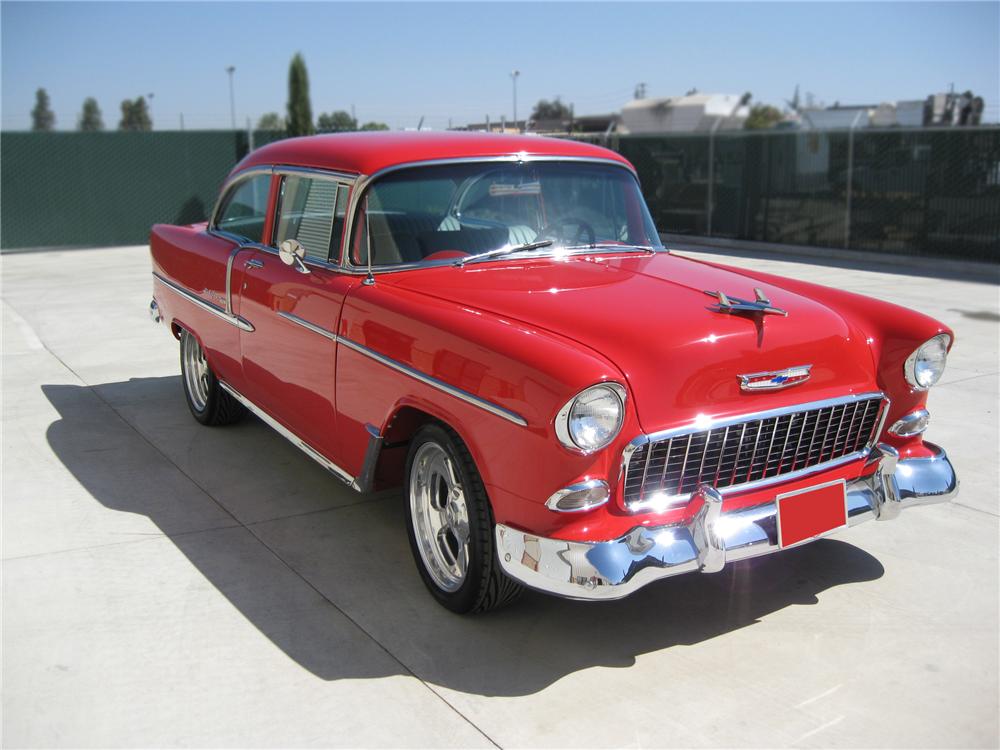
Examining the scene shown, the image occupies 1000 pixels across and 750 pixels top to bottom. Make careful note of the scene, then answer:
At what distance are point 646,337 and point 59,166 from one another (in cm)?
1552

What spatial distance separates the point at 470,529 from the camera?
3221 millimetres

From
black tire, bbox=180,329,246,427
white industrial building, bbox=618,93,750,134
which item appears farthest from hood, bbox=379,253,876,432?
white industrial building, bbox=618,93,750,134

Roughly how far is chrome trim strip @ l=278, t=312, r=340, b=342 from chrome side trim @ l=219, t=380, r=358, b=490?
0.54 metres

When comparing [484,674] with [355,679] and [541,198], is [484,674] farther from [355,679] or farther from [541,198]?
[541,198]

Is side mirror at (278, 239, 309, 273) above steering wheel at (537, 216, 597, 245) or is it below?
below

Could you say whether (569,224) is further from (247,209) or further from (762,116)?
(762,116)

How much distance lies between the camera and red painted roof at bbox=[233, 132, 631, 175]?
4121mm

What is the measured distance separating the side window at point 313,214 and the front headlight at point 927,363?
2.35 metres

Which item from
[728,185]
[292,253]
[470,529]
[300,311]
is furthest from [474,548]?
[728,185]

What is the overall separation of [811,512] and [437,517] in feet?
4.37

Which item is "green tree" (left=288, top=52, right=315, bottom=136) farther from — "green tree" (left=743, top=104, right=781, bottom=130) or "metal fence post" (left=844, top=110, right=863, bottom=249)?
"green tree" (left=743, top=104, right=781, bottom=130)

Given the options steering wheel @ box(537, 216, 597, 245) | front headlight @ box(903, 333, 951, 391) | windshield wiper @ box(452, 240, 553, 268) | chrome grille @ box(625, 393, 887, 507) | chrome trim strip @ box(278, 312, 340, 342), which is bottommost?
chrome grille @ box(625, 393, 887, 507)

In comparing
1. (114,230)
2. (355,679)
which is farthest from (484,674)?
(114,230)

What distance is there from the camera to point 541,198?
4.25m
